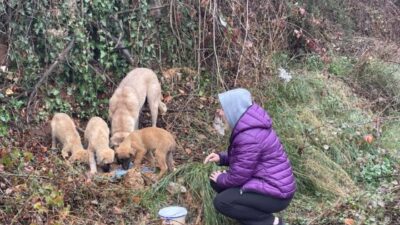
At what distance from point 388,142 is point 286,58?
11.0 feet

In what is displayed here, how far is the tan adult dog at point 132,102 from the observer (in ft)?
24.4

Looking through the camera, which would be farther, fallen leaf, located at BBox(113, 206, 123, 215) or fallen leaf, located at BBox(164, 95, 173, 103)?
fallen leaf, located at BBox(164, 95, 173, 103)

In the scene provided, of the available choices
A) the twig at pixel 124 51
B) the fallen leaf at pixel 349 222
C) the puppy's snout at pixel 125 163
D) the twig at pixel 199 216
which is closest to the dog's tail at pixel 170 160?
the puppy's snout at pixel 125 163

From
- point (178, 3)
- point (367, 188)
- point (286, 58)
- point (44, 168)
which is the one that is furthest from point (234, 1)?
point (44, 168)

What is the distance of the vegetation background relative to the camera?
6102 mm

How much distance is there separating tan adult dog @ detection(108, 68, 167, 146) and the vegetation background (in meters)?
0.42

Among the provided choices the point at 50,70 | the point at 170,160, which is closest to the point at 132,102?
the point at 170,160

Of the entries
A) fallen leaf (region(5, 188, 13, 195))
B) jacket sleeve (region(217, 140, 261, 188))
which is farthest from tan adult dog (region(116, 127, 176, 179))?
jacket sleeve (region(217, 140, 261, 188))

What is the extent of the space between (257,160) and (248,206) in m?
0.49

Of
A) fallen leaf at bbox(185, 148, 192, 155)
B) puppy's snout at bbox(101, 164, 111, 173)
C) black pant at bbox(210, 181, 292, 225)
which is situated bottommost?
fallen leaf at bbox(185, 148, 192, 155)

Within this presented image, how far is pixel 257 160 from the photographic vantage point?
17.2 ft

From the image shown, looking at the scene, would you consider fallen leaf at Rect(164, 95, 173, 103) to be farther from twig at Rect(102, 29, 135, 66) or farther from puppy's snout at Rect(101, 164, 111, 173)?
puppy's snout at Rect(101, 164, 111, 173)

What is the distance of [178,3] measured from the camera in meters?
9.34

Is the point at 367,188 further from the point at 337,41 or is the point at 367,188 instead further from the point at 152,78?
the point at 337,41
